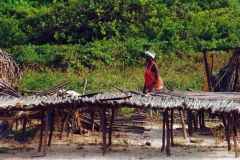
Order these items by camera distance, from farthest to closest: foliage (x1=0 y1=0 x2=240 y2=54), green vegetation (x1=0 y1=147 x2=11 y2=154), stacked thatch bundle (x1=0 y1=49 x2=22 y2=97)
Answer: foliage (x1=0 y1=0 x2=240 y2=54)
stacked thatch bundle (x1=0 y1=49 x2=22 y2=97)
green vegetation (x1=0 y1=147 x2=11 y2=154)

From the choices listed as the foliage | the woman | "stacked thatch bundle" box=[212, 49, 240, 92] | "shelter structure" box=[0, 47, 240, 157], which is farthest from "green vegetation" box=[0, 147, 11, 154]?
the foliage

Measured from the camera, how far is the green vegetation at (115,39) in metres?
17.9

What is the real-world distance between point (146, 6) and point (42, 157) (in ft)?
44.0

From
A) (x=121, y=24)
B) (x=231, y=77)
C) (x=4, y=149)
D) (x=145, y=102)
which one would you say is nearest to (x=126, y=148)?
(x=145, y=102)

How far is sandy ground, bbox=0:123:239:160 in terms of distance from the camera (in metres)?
10.3

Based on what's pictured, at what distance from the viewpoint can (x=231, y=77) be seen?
12.5 metres

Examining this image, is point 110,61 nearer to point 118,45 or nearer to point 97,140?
point 118,45

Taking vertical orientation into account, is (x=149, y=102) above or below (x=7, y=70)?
below

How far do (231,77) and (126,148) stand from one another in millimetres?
3269

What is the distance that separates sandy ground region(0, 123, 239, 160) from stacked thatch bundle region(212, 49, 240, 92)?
1.25m

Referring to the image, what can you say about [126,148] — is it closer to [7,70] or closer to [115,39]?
[7,70]

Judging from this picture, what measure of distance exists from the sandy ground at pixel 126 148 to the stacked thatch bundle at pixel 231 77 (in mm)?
1251

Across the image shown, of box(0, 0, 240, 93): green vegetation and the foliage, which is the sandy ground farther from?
the foliage

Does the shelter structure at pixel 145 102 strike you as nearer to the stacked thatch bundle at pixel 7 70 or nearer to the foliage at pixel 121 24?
the stacked thatch bundle at pixel 7 70
